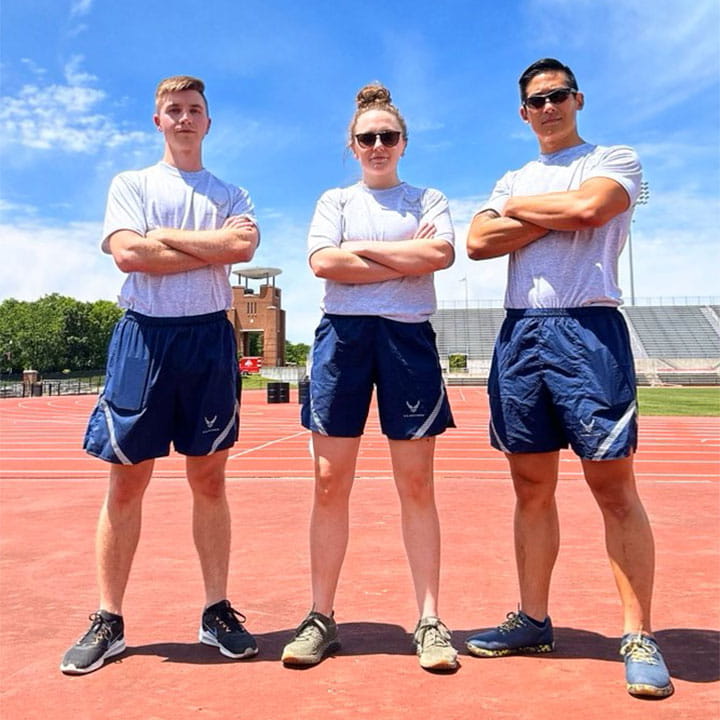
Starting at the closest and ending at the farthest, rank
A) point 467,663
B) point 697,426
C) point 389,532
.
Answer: point 467,663 < point 389,532 < point 697,426

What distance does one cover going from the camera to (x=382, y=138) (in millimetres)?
3164

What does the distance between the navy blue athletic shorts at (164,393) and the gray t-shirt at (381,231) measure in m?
0.56

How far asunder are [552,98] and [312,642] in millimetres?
2480

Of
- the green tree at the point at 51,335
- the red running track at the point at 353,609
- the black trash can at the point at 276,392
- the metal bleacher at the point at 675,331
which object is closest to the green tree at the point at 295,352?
the green tree at the point at 51,335

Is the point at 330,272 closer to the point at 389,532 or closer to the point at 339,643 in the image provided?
the point at 339,643

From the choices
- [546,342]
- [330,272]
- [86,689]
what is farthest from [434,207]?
[86,689]

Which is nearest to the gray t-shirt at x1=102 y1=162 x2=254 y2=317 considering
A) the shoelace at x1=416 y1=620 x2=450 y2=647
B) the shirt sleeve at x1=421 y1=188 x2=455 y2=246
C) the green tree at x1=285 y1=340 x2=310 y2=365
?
the shirt sleeve at x1=421 y1=188 x2=455 y2=246

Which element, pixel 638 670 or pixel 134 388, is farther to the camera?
pixel 134 388

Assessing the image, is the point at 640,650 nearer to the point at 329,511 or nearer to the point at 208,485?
the point at 329,511

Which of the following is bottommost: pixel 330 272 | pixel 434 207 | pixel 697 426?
pixel 697 426

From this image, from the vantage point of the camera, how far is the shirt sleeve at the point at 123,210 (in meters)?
3.10

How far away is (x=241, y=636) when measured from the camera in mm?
3039

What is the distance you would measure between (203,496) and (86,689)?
905 mm

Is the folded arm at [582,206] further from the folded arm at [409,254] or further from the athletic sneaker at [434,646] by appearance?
the athletic sneaker at [434,646]
